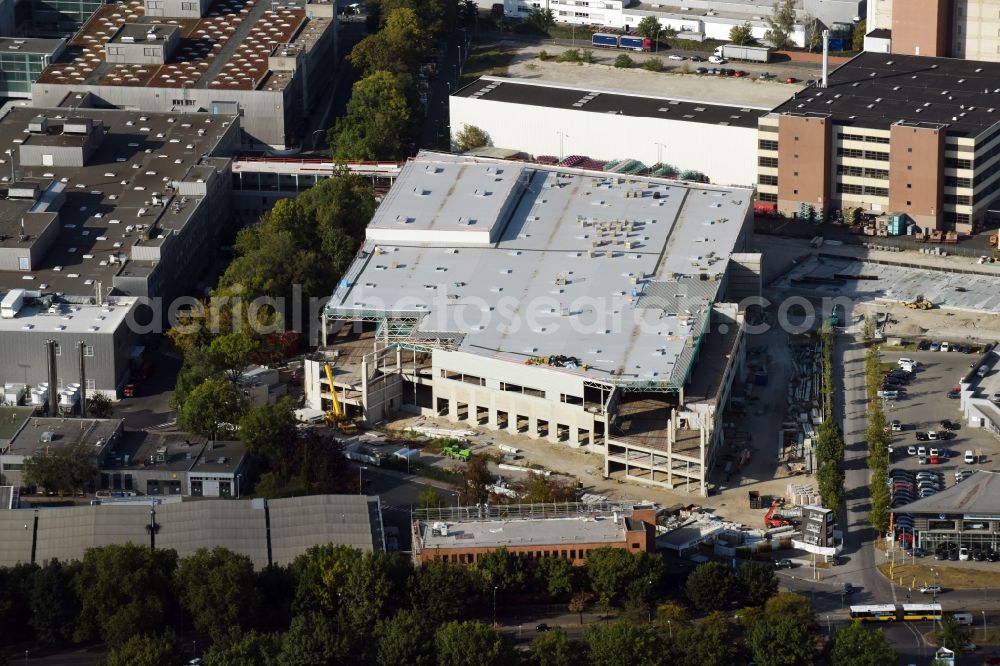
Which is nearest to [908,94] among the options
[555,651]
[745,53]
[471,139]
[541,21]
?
[745,53]

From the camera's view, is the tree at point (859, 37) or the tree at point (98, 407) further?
the tree at point (859, 37)

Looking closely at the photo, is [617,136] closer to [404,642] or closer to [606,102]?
[606,102]

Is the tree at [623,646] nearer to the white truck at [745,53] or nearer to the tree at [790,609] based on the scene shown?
the tree at [790,609]

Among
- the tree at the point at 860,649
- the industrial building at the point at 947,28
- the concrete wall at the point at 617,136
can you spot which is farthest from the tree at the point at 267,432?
the industrial building at the point at 947,28

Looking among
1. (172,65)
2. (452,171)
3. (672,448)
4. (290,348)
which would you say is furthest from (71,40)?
(672,448)

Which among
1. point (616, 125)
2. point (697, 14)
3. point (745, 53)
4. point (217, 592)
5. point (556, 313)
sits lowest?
point (217, 592)

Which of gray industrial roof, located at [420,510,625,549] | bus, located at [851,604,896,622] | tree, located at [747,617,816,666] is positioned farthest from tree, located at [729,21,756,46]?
tree, located at [747,617,816,666]
